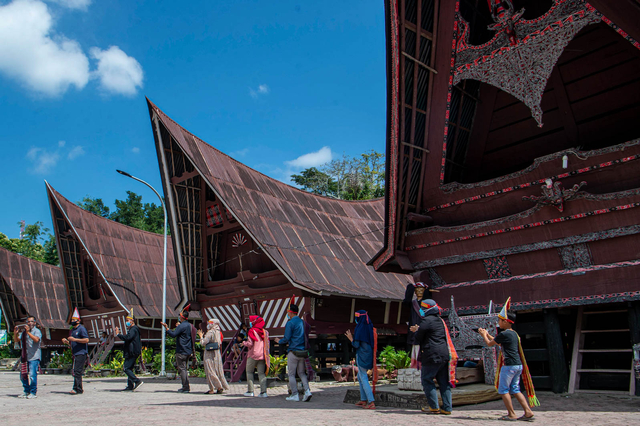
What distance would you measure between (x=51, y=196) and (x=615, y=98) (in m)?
25.4

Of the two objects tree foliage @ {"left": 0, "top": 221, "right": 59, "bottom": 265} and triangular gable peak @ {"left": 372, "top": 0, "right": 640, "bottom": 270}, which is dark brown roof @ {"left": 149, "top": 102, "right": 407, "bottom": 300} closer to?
triangular gable peak @ {"left": 372, "top": 0, "right": 640, "bottom": 270}

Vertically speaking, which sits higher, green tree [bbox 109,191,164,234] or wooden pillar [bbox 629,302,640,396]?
green tree [bbox 109,191,164,234]

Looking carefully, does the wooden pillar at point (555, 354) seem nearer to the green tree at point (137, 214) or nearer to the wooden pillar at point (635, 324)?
the wooden pillar at point (635, 324)

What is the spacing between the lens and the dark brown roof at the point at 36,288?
32.0 metres

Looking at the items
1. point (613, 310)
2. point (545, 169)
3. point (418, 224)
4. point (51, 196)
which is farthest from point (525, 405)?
point (51, 196)

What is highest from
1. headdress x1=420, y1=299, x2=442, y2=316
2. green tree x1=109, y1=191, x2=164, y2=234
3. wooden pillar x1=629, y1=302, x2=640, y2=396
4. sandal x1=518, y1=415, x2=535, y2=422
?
green tree x1=109, y1=191, x2=164, y2=234

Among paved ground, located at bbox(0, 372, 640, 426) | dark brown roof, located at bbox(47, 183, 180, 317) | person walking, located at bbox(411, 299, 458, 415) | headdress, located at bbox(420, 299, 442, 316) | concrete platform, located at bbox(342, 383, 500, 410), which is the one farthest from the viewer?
dark brown roof, located at bbox(47, 183, 180, 317)

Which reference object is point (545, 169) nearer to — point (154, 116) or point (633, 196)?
point (633, 196)

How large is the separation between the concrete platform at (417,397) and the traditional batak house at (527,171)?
5.35 feet

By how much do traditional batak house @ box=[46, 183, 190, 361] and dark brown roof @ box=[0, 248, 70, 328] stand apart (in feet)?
16.9

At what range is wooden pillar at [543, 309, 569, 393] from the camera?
29.8 feet

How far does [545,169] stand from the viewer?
31.8ft

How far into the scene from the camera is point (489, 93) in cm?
1166

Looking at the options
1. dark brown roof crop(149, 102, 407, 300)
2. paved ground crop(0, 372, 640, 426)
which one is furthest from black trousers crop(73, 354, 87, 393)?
dark brown roof crop(149, 102, 407, 300)
